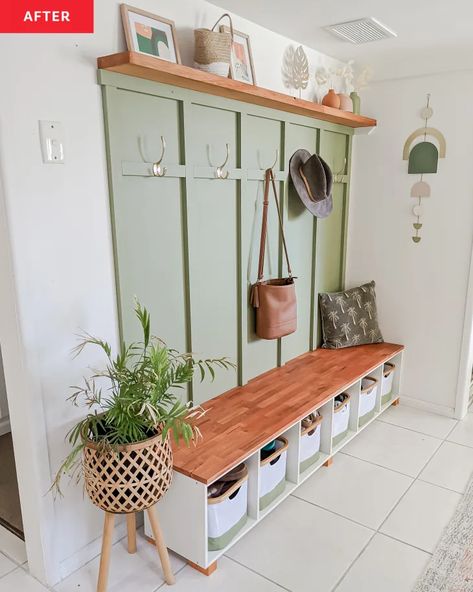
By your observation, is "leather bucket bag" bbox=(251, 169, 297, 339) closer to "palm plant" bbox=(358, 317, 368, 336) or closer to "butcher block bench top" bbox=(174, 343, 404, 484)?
"butcher block bench top" bbox=(174, 343, 404, 484)

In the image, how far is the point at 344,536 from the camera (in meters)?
2.11

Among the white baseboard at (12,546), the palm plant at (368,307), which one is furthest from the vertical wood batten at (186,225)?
the palm plant at (368,307)

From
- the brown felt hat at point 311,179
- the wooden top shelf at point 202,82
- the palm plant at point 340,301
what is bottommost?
the palm plant at point 340,301

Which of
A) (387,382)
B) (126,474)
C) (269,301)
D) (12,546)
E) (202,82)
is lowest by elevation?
(12,546)

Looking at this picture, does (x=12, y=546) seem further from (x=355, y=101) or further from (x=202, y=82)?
(x=355, y=101)

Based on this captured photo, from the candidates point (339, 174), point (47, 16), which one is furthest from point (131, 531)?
point (339, 174)

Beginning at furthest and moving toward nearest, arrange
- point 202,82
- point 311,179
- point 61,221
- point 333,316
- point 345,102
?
point 333,316 < point 345,102 < point 311,179 < point 202,82 < point 61,221

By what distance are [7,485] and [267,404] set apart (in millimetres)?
1332

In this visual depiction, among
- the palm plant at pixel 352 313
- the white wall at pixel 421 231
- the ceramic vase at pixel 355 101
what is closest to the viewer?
the white wall at pixel 421 231

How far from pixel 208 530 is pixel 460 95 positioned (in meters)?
2.63

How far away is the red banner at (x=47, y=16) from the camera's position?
150cm

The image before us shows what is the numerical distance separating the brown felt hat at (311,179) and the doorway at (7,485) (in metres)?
2.05

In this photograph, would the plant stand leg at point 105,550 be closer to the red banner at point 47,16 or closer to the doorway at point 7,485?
the doorway at point 7,485

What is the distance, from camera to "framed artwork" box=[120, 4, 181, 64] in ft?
5.86
